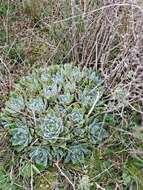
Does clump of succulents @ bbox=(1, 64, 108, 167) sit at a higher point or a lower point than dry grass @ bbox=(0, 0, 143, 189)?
lower

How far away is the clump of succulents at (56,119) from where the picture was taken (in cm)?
201

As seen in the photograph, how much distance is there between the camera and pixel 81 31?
2.29 metres

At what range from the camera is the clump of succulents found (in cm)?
201

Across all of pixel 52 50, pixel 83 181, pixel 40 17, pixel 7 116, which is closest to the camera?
pixel 83 181

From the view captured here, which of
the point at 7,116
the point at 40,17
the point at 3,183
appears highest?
the point at 40,17

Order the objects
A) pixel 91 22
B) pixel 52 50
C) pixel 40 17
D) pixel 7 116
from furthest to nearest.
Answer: pixel 40 17 → pixel 52 50 → pixel 91 22 → pixel 7 116

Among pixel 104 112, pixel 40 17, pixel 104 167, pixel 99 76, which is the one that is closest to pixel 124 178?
pixel 104 167

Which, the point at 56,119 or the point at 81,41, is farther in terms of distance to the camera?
the point at 81,41

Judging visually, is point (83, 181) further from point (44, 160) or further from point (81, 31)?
point (81, 31)

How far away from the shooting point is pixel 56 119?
6.57ft

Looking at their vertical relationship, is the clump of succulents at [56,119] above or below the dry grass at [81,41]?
below

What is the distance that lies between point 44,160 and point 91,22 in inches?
28.2

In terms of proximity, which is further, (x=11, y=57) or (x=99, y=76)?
(x=11, y=57)

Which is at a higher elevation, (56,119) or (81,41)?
(81,41)
